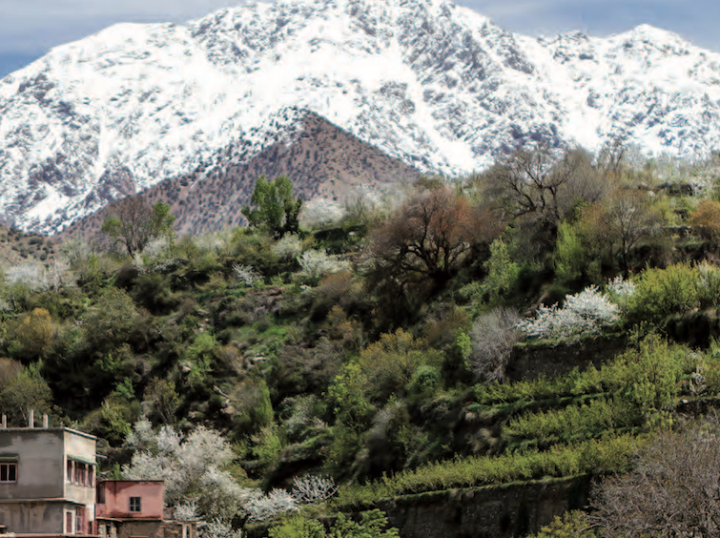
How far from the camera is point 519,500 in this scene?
192 ft

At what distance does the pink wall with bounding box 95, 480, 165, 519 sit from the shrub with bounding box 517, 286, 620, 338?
18355mm

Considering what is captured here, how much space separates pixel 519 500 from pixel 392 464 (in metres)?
12.5

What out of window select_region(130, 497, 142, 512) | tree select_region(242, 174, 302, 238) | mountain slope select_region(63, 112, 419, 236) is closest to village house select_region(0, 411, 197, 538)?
window select_region(130, 497, 142, 512)

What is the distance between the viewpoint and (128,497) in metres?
66.3

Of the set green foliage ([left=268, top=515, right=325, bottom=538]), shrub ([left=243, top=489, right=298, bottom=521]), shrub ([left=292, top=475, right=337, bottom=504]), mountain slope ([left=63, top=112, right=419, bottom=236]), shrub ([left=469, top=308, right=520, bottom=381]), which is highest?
mountain slope ([left=63, top=112, right=419, bottom=236])

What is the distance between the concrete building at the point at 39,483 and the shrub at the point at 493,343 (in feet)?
65.8

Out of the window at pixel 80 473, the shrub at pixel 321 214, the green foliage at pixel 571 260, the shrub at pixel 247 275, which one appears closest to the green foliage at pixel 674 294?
the green foliage at pixel 571 260

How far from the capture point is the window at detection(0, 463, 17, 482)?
188 feet

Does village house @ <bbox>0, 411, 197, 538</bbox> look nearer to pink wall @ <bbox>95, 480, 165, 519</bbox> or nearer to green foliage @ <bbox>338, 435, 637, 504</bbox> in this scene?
pink wall @ <bbox>95, 480, 165, 519</bbox>

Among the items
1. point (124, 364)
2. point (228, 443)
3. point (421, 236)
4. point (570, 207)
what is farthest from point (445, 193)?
point (124, 364)

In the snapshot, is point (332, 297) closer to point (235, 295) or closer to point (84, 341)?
point (235, 295)

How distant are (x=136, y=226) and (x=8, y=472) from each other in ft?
202

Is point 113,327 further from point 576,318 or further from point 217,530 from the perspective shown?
point 576,318

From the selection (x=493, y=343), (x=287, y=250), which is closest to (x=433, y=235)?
(x=493, y=343)
